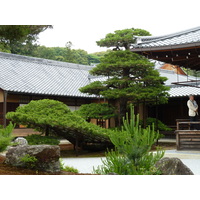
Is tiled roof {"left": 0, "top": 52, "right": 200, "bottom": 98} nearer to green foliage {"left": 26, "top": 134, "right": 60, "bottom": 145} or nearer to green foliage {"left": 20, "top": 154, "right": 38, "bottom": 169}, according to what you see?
green foliage {"left": 26, "top": 134, "right": 60, "bottom": 145}

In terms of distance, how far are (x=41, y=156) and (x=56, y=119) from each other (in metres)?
3.66

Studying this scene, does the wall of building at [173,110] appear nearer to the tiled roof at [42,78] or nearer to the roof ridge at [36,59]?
the tiled roof at [42,78]

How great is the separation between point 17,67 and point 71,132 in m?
8.65

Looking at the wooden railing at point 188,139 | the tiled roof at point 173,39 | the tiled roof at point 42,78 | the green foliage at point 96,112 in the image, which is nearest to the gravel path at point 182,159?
the wooden railing at point 188,139

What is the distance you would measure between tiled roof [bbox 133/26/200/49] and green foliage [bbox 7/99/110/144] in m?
2.89

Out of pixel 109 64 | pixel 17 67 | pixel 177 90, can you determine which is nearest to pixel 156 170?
pixel 109 64

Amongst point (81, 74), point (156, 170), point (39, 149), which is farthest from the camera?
point (81, 74)

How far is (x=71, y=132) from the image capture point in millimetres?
10047

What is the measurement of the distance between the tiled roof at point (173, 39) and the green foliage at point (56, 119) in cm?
289

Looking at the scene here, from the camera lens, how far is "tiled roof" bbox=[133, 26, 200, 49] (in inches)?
361

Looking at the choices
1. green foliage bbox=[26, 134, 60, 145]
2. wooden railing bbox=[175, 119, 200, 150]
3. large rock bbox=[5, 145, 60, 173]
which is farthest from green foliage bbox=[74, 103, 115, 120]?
→ large rock bbox=[5, 145, 60, 173]

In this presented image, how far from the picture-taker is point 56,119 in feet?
30.6

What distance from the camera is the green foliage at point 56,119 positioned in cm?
930

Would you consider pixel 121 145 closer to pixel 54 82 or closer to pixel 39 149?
pixel 39 149
